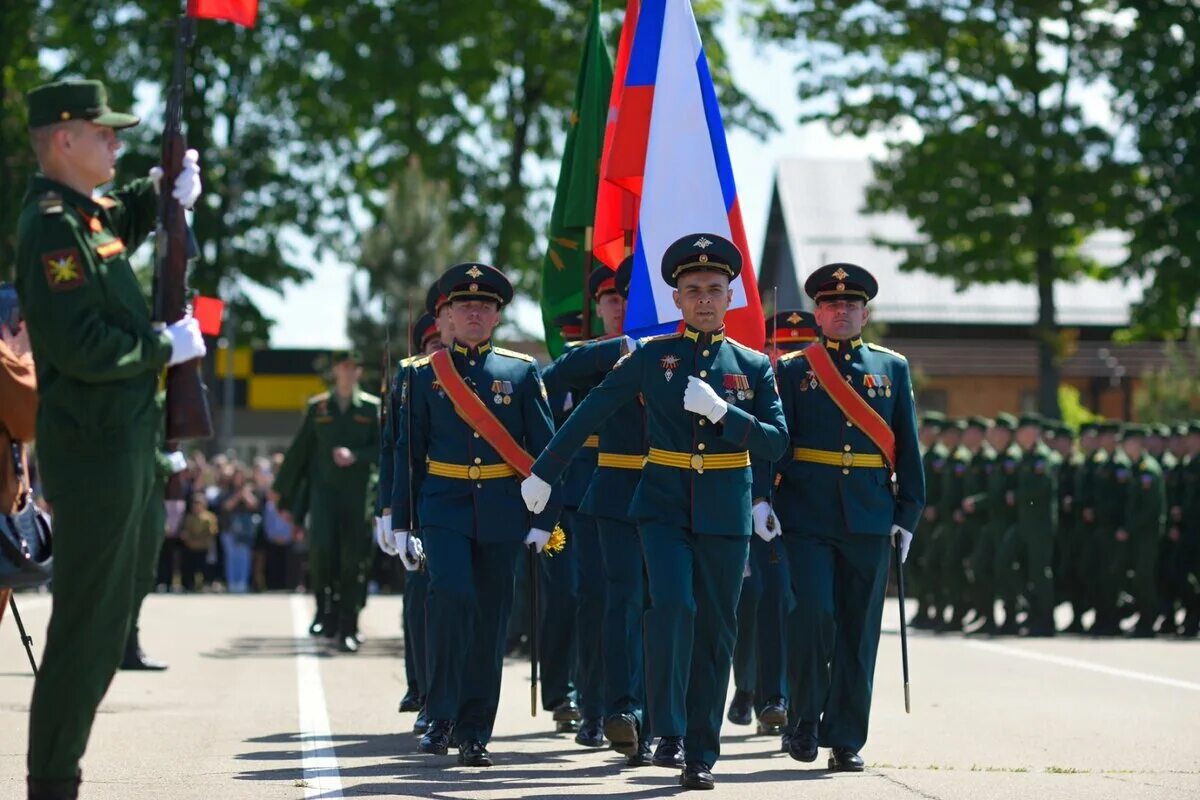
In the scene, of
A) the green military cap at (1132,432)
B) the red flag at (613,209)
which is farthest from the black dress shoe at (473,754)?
the green military cap at (1132,432)

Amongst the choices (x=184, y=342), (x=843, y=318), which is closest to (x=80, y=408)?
(x=184, y=342)

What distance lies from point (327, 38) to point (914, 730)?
24939 mm

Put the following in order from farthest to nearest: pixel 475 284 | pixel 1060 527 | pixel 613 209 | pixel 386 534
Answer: pixel 1060 527
pixel 613 209
pixel 386 534
pixel 475 284

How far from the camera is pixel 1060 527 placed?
22.6 meters

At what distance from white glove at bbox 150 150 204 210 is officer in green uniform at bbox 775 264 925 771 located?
3.64 meters

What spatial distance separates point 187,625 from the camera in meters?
20.6

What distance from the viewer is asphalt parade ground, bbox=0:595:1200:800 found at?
28.9 ft

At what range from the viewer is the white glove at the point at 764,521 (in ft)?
30.9

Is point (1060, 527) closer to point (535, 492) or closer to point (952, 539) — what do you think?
point (952, 539)

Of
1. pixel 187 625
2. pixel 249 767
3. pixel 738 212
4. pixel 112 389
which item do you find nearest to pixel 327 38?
pixel 187 625

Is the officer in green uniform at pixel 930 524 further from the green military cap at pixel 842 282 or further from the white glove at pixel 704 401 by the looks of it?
the white glove at pixel 704 401

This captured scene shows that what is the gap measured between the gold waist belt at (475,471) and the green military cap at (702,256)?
1336 mm

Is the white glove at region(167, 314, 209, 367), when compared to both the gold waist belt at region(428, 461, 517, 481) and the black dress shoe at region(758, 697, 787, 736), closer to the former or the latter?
the gold waist belt at region(428, 461, 517, 481)

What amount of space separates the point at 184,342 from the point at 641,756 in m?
3.73
